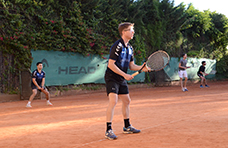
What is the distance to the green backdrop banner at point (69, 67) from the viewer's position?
12.1m

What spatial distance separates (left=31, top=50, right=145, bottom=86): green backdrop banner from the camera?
39.9 ft

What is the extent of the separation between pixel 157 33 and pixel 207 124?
567 inches

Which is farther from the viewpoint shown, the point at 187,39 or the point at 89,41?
the point at 187,39

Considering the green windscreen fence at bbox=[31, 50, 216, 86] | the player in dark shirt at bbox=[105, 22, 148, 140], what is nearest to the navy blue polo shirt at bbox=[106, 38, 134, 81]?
the player in dark shirt at bbox=[105, 22, 148, 140]

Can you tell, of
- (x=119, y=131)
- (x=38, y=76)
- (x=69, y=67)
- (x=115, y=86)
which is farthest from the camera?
(x=69, y=67)

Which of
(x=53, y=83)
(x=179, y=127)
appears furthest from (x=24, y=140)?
(x=53, y=83)

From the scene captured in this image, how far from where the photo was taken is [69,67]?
43.0 feet

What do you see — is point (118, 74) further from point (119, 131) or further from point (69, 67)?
point (69, 67)

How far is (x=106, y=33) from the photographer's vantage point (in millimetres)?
15680

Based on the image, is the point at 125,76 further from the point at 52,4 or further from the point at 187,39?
the point at 187,39

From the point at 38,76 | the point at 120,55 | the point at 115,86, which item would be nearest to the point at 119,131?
the point at 115,86

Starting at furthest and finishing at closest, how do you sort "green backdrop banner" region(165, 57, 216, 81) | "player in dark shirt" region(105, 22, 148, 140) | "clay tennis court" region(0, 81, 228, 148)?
"green backdrop banner" region(165, 57, 216, 81), "player in dark shirt" region(105, 22, 148, 140), "clay tennis court" region(0, 81, 228, 148)

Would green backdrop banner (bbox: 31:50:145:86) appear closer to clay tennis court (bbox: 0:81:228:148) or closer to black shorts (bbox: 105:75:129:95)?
clay tennis court (bbox: 0:81:228:148)

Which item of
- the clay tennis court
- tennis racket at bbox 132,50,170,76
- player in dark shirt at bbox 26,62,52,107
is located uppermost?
tennis racket at bbox 132,50,170,76
